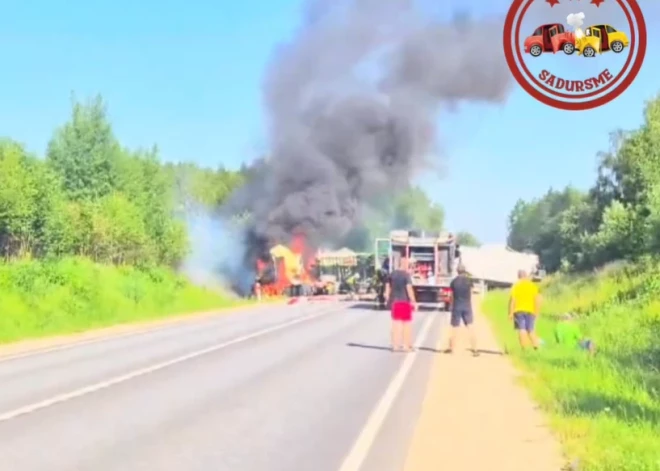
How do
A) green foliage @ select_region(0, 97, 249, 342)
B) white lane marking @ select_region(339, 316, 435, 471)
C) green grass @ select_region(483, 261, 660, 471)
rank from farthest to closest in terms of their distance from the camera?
1. green foliage @ select_region(0, 97, 249, 342)
2. green grass @ select_region(483, 261, 660, 471)
3. white lane marking @ select_region(339, 316, 435, 471)

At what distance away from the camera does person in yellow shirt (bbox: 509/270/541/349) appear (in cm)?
1869

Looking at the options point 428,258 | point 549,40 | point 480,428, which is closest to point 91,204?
point 428,258

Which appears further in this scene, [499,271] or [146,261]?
[499,271]

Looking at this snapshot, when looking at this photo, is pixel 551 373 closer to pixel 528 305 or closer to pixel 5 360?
pixel 528 305

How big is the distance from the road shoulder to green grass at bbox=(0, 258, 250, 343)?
1216 cm

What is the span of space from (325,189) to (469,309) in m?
34.6

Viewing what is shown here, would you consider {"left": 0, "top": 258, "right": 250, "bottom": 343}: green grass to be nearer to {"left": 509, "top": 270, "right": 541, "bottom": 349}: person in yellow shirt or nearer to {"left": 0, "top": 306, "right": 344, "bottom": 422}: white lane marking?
{"left": 0, "top": 306, "right": 344, "bottom": 422}: white lane marking

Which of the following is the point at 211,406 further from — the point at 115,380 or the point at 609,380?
the point at 609,380

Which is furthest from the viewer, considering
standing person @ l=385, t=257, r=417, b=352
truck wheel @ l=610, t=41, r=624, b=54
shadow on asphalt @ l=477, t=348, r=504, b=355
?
shadow on asphalt @ l=477, t=348, r=504, b=355

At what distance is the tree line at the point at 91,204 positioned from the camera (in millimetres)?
43156

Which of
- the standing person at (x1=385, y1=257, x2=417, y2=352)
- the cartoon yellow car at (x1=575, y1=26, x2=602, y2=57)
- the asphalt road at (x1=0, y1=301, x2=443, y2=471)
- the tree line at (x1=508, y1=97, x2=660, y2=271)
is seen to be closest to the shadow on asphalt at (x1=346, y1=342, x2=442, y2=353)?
the asphalt road at (x1=0, y1=301, x2=443, y2=471)

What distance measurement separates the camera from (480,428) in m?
10.4

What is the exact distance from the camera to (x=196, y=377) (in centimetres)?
1463

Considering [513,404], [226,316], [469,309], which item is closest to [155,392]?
[513,404]
